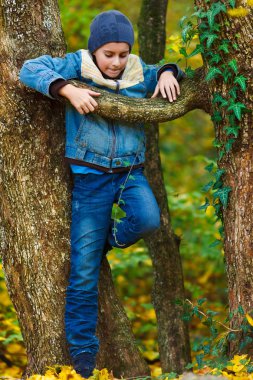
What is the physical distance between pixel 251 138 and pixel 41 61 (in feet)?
4.07

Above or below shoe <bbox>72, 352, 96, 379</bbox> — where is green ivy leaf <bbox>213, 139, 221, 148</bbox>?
above

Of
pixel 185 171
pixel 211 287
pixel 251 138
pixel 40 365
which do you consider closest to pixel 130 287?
pixel 211 287

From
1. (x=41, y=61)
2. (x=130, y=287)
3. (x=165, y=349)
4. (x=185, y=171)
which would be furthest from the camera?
(x=185, y=171)

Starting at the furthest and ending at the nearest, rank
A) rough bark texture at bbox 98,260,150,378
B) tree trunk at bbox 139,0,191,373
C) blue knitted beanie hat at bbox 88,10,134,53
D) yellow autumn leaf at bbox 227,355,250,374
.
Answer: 1. tree trunk at bbox 139,0,191,373
2. rough bark texture at bbox 98,260,150,378
3. blue knitted beanie hat at bbox 88,10,134,53
4. yellow autumn leaf at bbox 227,355,250,374

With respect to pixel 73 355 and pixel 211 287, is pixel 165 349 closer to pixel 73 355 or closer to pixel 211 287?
pixel 73 355

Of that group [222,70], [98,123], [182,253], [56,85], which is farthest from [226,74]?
[182,253]

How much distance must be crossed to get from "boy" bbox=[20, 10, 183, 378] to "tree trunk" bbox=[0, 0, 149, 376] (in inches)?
4.3

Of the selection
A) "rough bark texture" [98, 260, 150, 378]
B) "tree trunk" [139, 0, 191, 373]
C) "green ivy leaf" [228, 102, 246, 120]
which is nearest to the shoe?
"rough bark texture" [98, 260, 150, 378]

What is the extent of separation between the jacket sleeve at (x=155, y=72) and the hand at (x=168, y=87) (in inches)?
2.9

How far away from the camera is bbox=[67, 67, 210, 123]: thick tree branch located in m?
3.63

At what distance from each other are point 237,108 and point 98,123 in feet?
2.65

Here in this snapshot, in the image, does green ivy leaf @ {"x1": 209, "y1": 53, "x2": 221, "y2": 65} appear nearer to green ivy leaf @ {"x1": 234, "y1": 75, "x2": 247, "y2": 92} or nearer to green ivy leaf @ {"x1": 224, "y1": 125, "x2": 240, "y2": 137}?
green ivy leaf @ {"x1": 234, "y1": 75, "x2": 247, "y2": 92}

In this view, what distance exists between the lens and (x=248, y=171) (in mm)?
3617

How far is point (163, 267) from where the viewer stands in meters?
5.03
